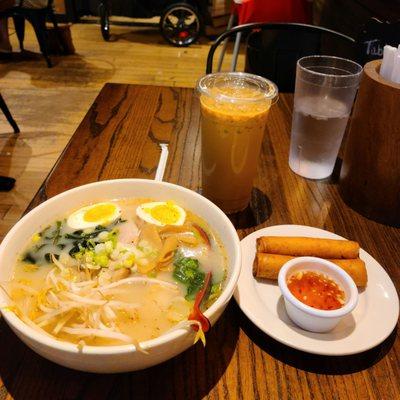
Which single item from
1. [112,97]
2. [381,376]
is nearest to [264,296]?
[381,376]

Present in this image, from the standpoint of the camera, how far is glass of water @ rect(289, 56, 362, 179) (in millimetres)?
1229

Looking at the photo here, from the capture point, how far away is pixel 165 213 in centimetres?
98

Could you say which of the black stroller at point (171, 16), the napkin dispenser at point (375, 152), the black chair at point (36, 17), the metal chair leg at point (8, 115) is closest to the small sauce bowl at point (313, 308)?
the napkin dispenser at point (375, 152)

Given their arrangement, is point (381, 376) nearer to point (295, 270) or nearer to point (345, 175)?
point (295, 270)

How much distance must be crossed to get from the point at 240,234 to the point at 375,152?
0.44m

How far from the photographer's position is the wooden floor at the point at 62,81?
3.00m

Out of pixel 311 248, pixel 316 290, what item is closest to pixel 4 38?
pixel 311 248

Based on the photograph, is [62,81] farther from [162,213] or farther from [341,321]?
[341,321]

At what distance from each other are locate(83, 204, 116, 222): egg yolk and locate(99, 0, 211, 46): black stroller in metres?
5.23

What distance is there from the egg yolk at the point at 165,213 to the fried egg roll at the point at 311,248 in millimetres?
217

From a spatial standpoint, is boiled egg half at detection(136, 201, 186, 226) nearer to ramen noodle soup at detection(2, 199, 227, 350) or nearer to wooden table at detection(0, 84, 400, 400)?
ramen noodle soup at detection(2, 199, 227, 350)

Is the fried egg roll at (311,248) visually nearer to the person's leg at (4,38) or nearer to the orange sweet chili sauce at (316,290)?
the orange sweet chili sauce at (316,290)

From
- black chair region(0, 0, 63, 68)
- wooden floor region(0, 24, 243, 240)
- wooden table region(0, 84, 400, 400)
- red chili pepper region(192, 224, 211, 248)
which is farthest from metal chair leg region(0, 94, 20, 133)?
red chili pepper region(192, 224, 211, 248)

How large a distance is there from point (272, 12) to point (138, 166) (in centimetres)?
218
